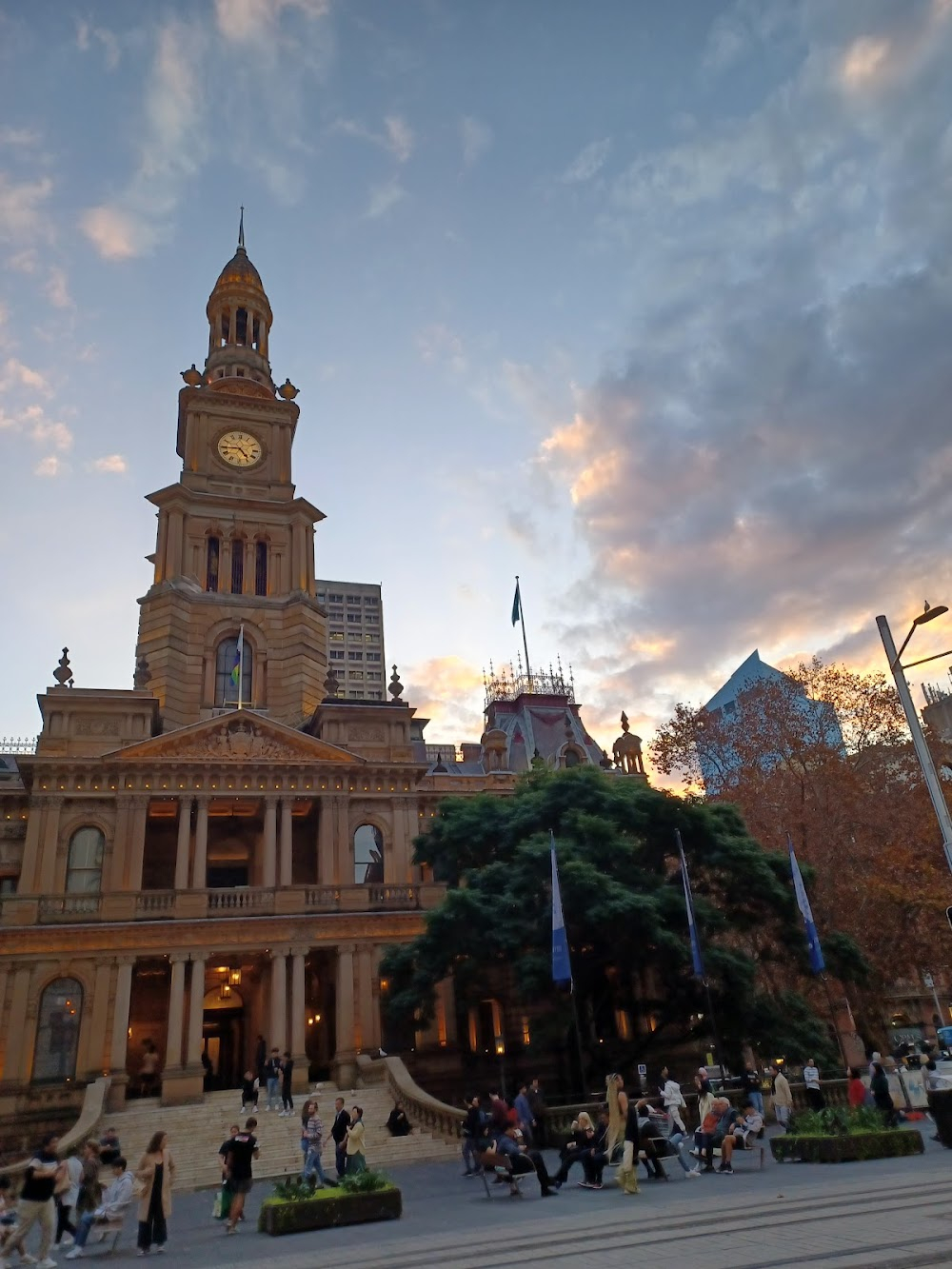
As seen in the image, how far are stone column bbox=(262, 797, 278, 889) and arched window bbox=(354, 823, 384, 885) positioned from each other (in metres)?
3.71

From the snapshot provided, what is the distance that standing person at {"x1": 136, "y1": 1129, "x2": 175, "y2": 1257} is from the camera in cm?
1358

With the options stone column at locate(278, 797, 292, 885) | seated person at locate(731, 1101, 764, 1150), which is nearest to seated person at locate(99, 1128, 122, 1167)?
seated person at locate(731, 1101, 764, 1150)

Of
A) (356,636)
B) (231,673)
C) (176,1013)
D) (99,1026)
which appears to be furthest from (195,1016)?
(356,636)

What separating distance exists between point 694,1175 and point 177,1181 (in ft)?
42.9

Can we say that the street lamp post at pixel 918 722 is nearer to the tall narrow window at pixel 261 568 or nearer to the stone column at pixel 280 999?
the stone column at pixel 280 999

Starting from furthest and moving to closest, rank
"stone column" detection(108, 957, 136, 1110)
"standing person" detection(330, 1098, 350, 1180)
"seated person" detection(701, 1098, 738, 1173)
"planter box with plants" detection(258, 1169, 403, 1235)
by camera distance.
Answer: "stone column" detection(108, 957, 136, 1110)
"standing person" detection(330, 1098, 350, 1180)
"seated person" detection(701, 1098, 738, 1173)
"planter box with plants" detection(258, 1169, 403, 1235)

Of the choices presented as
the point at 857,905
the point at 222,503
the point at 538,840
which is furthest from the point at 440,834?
the point at 222,503

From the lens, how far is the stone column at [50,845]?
115 ft

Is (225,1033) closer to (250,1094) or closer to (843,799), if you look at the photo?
(250,1094)

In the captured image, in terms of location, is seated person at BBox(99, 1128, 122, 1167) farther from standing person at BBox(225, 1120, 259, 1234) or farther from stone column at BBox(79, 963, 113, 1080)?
stone column at BBox(79, 963, 113, 1080)

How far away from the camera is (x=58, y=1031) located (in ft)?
106

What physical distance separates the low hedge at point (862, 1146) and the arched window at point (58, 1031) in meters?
25.5

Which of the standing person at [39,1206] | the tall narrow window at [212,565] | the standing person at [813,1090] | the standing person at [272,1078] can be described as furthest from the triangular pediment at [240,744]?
the standing person at [39,1206]

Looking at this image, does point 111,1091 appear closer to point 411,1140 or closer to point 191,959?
point 191,959
